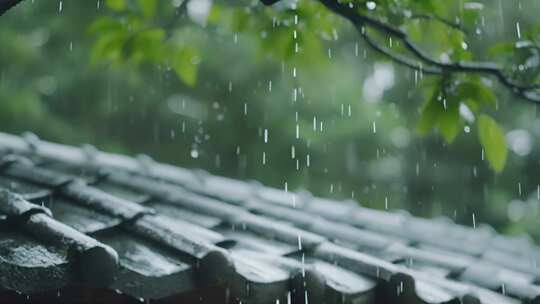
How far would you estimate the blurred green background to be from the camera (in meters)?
10.5

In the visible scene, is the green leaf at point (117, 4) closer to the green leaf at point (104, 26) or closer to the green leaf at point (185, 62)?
the green leaf at point (104, 26)

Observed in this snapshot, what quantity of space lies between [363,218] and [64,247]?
9.46 ft

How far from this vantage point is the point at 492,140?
2.17m

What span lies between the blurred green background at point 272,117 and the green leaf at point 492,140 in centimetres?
757

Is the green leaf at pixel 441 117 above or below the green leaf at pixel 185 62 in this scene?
below

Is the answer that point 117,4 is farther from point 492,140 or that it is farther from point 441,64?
point 492,140

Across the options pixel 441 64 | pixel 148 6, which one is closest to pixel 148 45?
pixel 148 6

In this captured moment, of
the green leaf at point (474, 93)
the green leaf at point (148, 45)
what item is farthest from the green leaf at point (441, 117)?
the green leaf at point (148, 45)

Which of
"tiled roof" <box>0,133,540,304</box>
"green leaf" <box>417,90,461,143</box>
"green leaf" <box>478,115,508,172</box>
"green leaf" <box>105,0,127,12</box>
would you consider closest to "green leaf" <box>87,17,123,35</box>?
"green leaf" <box>105,0,127,12</box>

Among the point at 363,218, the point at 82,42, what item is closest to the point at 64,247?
the point at 363,218

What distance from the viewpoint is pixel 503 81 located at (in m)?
2.10

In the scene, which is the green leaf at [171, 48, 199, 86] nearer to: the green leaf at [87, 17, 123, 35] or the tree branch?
the green leaf at [87, 17, 123, 35]

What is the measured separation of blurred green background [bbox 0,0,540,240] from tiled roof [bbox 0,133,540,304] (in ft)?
19.3

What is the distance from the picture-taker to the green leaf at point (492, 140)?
215 cm
